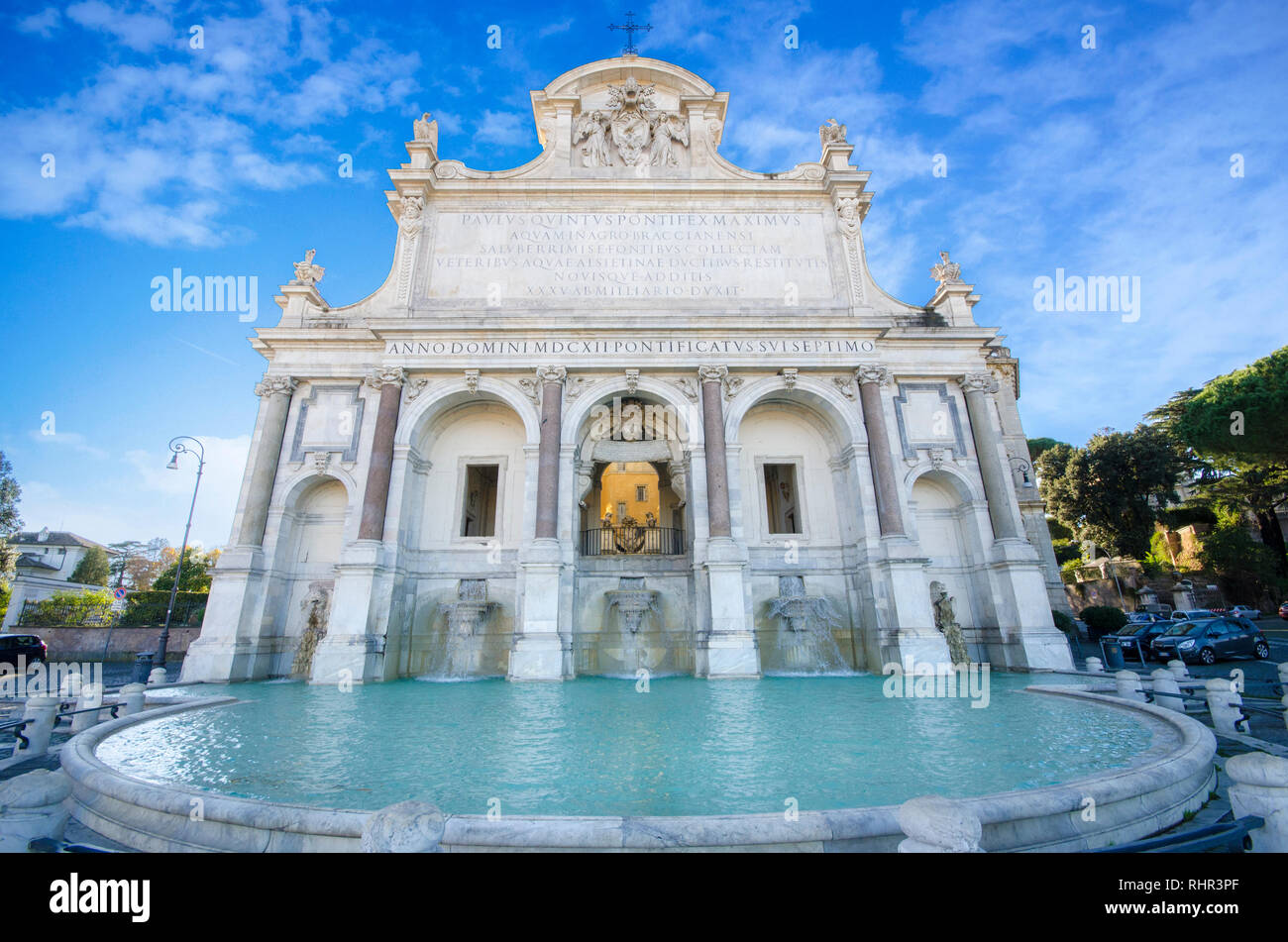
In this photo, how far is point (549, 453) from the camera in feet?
53.0

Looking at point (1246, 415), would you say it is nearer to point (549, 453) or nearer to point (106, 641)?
point (549, 453)

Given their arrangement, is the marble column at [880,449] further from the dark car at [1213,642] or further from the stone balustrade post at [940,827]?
the stone balustrade post at [940,827]

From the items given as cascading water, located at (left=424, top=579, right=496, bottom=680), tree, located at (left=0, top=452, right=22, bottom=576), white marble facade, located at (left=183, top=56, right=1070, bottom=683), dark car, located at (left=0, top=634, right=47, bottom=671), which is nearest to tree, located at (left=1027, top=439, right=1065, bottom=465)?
white marble facade, located at (left=183, top=56, right=1070, bottom=683)

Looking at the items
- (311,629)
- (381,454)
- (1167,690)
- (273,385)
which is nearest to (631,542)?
(381,454)

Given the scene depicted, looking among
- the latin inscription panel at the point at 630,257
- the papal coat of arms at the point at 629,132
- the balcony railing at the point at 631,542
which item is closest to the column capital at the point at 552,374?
the latin inscription panel at the point at 630,257

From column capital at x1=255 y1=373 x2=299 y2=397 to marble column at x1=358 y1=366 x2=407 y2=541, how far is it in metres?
2.44

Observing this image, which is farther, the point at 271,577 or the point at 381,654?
the point at 271,577

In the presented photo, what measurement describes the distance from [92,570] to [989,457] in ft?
236

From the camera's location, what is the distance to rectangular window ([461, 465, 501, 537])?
18797 mm

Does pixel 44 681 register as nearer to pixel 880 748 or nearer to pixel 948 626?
pixel 880 748

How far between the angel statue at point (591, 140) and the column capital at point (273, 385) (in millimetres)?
12497

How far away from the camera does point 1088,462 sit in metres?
36.6

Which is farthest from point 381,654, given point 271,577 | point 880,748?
point 880,748

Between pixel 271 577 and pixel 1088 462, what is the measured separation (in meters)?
45.1
